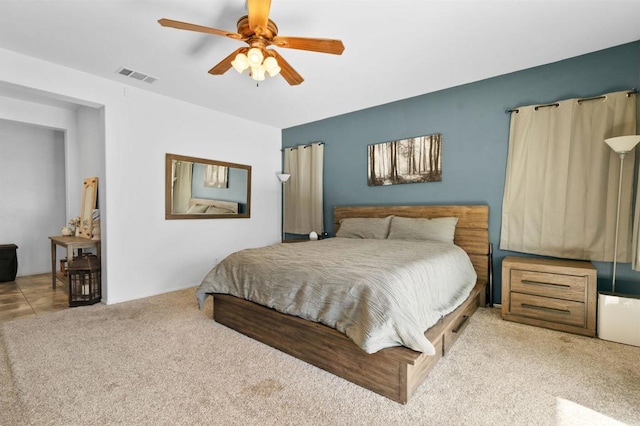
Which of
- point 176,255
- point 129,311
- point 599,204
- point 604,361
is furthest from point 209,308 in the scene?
point 599,204

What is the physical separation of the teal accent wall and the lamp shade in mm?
669

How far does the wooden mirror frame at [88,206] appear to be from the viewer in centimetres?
373

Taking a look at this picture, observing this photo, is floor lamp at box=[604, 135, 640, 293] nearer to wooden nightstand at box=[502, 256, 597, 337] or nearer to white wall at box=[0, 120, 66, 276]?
wooden nightstand at box=[502, 256, 597, 337]

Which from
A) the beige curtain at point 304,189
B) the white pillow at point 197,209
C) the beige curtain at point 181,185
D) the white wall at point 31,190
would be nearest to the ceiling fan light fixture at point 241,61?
the beige curtain at point 181,185

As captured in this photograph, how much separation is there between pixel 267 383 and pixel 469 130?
3.32 m

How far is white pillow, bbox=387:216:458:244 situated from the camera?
325 centimetres

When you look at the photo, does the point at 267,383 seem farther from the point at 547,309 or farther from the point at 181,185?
the point at 181,185

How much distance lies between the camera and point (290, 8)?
209cm

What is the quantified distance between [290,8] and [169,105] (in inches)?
97.1

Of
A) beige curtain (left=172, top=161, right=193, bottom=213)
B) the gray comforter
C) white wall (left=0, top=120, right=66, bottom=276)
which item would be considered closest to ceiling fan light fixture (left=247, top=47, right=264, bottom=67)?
the gray comforter

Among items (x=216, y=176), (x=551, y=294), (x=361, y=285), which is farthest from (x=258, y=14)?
(x=551, y=294)

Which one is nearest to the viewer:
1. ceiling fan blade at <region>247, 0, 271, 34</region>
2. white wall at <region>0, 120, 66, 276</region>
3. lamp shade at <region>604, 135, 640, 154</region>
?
ceiling fan blade at <region>247, 0, 271, 34</region>

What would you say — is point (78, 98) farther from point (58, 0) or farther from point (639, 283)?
point (639, 283)

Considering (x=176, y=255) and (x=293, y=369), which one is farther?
(x=176, y=255)
